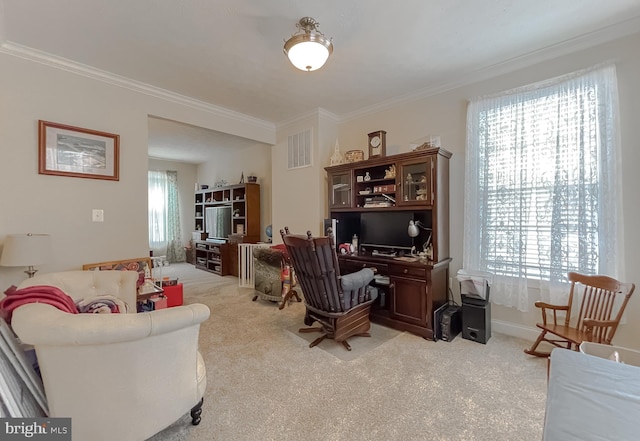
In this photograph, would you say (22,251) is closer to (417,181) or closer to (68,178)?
(68,178)

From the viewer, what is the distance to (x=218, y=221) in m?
6.52

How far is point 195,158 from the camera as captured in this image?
23.5 feet

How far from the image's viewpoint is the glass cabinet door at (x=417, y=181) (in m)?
3.01

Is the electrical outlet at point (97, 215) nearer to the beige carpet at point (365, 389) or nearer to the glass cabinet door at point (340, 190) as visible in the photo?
the beige carpet at point (365, 389)

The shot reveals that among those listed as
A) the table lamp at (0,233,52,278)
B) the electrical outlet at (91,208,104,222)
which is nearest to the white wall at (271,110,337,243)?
the electrical outlet at (91,208,104,222)

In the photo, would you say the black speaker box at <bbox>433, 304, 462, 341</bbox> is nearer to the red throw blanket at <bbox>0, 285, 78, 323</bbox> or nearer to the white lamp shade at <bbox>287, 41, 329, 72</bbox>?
the white lamp shade at <bbox>287, 41, 329, 72</bbox>

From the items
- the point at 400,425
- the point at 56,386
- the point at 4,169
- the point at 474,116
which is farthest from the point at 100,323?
the point at 474,116

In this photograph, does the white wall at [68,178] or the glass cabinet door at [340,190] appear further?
the glass cabinet door at [340,190]

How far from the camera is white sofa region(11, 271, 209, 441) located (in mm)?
1118

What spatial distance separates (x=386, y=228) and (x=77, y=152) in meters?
3.57

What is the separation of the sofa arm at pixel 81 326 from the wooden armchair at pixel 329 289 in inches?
51.1

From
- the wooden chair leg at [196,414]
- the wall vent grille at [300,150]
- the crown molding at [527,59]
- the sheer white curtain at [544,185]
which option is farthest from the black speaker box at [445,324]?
the wall vent grille at [300,150]

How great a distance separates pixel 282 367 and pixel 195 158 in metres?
6.37

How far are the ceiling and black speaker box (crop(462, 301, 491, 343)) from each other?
8.25ft
